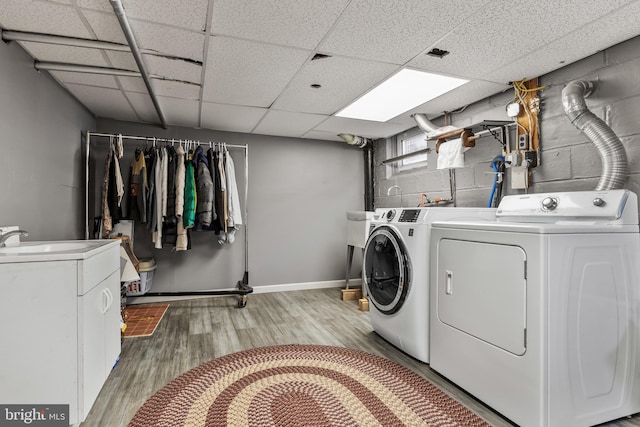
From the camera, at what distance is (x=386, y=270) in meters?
2.39

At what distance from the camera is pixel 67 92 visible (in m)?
2.64

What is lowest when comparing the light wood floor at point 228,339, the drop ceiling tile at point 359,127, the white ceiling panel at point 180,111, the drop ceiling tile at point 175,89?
the light wood floor at point 228,339

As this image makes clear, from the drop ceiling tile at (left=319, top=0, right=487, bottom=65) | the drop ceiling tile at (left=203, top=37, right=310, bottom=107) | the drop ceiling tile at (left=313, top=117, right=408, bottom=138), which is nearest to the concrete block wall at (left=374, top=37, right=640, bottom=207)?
the drop ceiling tile at (left=313, top=117, right=408, bottom=138)

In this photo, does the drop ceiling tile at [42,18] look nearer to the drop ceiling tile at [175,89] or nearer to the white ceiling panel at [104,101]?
A: the drop ceiling tile at [175,89]

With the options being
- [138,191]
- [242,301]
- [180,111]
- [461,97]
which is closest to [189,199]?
[138,191]

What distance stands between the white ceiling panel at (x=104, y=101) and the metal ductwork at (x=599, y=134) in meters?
3.26

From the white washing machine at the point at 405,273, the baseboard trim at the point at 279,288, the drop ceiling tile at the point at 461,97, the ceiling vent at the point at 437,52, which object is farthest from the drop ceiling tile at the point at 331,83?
the baseboard trim at the point at 279,288

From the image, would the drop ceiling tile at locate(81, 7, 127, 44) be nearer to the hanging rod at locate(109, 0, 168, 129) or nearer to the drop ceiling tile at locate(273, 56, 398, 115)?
the hanging rod at locate(109, 0, 168, 129)

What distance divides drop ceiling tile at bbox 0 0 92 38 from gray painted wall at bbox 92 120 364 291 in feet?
5.82

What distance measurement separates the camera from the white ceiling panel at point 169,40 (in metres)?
1.73

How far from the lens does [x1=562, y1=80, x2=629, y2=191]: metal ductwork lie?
1.75 metres

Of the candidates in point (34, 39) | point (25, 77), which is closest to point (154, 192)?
→ point (25, 77)

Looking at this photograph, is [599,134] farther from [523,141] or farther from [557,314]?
[557,314]

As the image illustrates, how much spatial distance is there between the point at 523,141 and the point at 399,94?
3.30 ft
